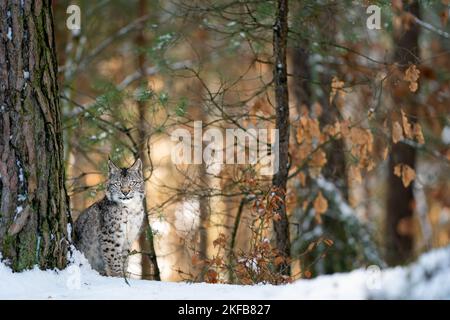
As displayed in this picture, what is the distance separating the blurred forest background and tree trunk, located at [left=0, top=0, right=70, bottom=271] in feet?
5.06

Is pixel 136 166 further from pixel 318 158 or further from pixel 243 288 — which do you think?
pixel 318 158

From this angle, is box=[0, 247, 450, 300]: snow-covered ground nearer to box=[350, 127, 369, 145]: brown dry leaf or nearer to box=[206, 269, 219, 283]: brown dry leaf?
box=[206, 269, 219, 283]: brown dry leaf

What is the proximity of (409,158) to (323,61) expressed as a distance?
440 cm

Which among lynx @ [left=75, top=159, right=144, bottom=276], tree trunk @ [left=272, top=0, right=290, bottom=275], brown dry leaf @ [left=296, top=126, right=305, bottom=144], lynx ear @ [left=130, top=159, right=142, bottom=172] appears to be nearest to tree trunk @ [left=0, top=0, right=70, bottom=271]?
lynx @ [left=75, top=159, right=144, bottom=276]

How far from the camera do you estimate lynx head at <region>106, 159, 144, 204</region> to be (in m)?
7.04

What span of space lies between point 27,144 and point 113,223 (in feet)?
4.96

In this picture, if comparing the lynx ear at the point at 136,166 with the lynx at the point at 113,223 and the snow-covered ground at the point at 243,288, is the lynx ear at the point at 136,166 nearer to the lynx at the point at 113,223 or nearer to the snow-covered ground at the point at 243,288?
the lynx at the point at 113,223

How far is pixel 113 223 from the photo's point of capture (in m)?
6.99

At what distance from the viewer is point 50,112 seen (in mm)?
5926

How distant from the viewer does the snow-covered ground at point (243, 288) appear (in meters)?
4.30

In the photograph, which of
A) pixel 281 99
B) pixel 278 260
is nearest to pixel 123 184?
pixel 278 260

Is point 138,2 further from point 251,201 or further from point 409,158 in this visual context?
point 251,201
